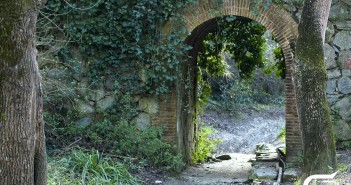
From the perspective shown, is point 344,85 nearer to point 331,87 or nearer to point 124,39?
point 331,87

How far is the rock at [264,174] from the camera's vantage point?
916cm

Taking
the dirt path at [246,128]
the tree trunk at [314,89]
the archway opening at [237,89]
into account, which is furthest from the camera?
the dirt path at [246,128]

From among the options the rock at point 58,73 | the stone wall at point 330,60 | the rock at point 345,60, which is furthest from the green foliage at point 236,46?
the rock at point 58,73

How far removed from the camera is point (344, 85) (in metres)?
9.51

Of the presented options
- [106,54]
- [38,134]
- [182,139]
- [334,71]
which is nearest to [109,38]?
[106,54]

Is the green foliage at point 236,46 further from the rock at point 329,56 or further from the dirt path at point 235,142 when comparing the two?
the rock at point 329,56

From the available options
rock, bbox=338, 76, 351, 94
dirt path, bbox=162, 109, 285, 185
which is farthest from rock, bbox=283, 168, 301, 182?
rock, bbox=338, 76, 351, 94

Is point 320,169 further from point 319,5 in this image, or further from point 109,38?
point 109,38

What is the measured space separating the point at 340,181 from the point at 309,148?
1345mm

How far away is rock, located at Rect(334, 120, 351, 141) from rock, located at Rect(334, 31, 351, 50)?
1350mm

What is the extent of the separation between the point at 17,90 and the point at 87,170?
389 cm

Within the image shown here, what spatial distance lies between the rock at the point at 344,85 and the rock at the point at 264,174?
1.89m

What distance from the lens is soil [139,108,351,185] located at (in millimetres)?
9109

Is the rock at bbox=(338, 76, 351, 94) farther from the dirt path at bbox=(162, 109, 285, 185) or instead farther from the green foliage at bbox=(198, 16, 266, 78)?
the green foliage at bbox=(198, 16, 266, 78)
